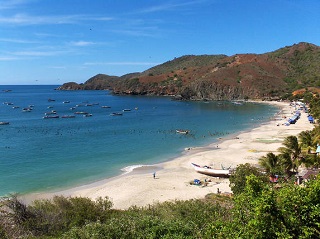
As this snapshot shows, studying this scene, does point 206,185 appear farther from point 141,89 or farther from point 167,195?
point 141,89

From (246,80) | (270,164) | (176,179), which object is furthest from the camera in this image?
(246,80)

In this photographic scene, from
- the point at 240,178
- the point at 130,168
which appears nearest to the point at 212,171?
the point at 130,168

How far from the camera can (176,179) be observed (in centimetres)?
3891

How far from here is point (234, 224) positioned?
12547mm

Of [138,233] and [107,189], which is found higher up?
[138,233]

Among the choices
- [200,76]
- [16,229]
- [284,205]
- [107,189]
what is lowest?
[107,189]

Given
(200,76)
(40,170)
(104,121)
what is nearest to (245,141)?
(40,170)

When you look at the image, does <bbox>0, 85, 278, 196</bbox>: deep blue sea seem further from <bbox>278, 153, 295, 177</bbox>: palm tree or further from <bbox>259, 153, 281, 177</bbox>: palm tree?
<bbox>278, 153, 295, 177</bbox>: palm tree

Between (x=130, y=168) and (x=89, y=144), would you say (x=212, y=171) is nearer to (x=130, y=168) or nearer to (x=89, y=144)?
(x=130, y=168)

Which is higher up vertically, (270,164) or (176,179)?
(270,164)

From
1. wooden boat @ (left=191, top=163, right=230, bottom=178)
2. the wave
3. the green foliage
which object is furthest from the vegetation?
the wave

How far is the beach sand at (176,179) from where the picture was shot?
109 ft

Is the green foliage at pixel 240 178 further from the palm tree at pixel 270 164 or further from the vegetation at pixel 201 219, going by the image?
the vegetation at pixel 201 219

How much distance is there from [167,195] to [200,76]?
163 meters
